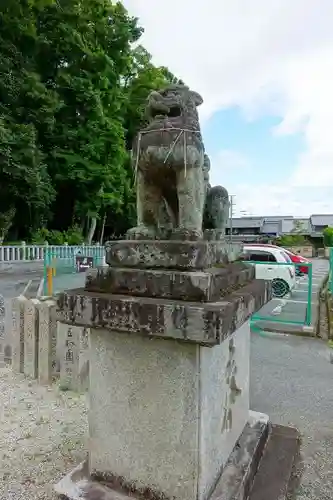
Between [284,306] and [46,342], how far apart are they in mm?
5975

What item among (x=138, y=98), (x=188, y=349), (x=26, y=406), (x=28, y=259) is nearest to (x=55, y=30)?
(x=138, y=98)

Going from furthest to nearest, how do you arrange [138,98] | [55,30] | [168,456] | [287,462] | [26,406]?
1. [138,98]
2. [55,30]
3. [26,406]
4. [287,462]
5. [168,456]

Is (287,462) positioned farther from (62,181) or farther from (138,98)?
(138,98)

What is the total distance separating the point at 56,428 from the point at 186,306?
2013 mm

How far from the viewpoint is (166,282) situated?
1.64 metres

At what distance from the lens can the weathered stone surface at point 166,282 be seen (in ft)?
5.13

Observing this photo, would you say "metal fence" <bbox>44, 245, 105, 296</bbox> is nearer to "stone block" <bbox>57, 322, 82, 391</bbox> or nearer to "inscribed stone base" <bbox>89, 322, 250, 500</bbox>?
"stone block" <bbox>57, 322, 82, 391</bbox>

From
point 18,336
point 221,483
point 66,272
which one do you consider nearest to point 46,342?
point 18,336

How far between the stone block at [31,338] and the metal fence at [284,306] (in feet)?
12.4

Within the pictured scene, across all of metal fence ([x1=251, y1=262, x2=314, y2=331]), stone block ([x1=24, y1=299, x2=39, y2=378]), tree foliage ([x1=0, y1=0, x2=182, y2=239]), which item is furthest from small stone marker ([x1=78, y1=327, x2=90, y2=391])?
tree foliage ([x1=0, y1=0, x2=182, y2=239])

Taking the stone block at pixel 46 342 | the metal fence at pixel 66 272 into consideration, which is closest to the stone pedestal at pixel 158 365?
the stone block at pixel 46 342

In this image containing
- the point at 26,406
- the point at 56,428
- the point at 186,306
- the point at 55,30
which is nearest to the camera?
the point at 186,306

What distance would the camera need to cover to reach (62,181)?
15719 millimetres

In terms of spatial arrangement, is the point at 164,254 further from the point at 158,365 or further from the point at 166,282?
the point at 158,365
